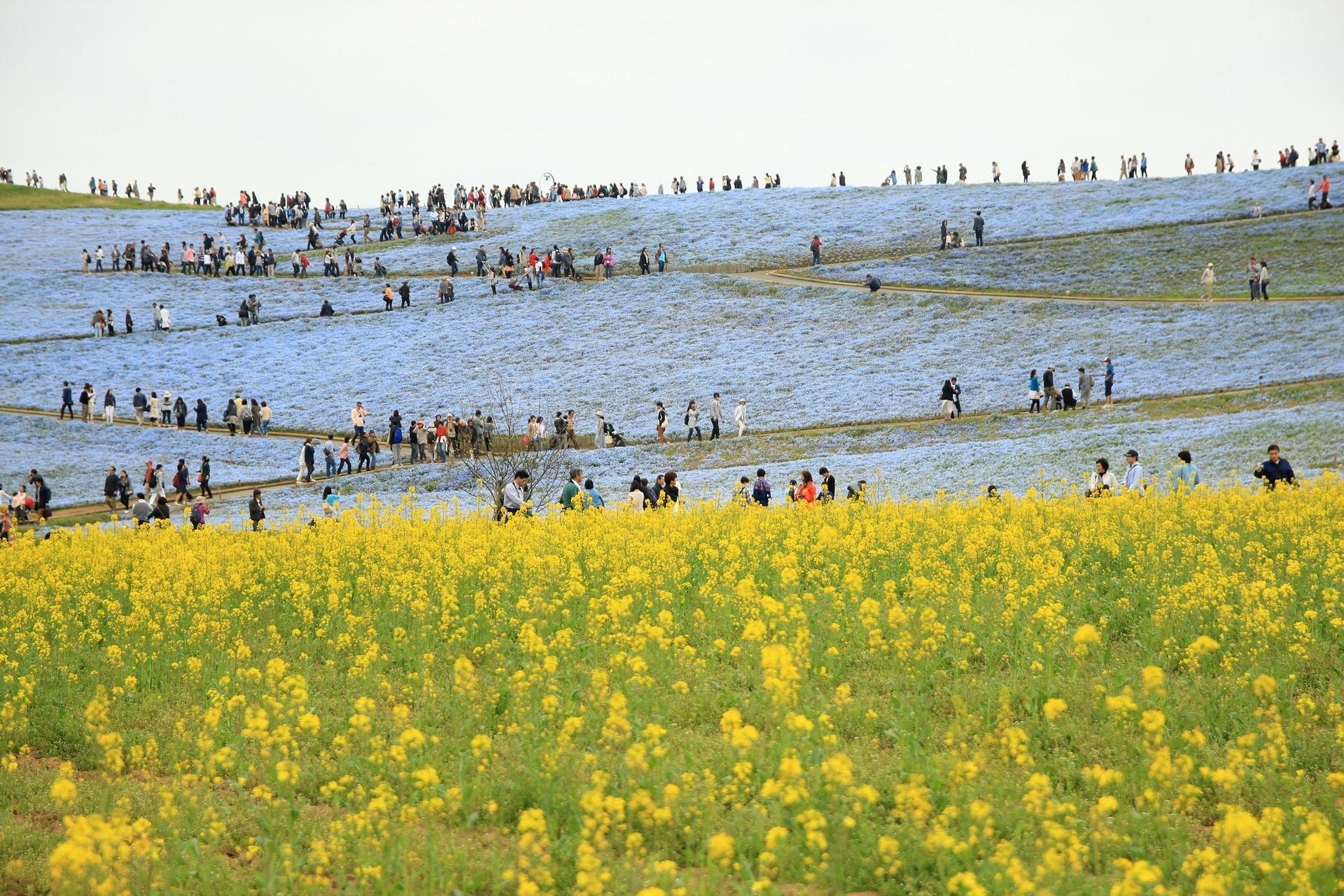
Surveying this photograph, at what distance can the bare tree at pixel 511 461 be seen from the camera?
28438 mm

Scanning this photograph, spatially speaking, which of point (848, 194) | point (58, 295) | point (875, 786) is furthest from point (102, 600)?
point (848, 194)

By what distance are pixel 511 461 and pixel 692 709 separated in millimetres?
19793

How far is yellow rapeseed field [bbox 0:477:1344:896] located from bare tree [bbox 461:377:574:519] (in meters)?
7.51

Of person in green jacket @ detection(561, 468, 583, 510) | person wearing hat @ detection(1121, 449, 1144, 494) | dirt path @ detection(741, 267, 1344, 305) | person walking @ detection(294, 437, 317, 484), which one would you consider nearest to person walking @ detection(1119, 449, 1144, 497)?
person wearing hat @ detection(1121, 449, 1144, 494)

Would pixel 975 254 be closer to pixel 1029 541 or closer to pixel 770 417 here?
pixel 770 417

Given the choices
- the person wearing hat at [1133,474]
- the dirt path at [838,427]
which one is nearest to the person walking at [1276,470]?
the person wearing hat at [1133,474]

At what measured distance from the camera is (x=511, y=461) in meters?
29.0

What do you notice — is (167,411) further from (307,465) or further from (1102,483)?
(1102,483)

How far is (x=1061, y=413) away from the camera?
3869cm

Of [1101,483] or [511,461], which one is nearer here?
[1101,483]

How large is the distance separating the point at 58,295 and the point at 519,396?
114 ft

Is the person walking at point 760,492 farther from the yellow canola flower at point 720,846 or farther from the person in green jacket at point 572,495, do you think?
the yellow canola flower at point 720,846

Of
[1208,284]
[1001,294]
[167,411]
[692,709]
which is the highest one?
[1001,294]

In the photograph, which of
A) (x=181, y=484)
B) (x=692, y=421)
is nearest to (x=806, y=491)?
(x=692, y=421)
